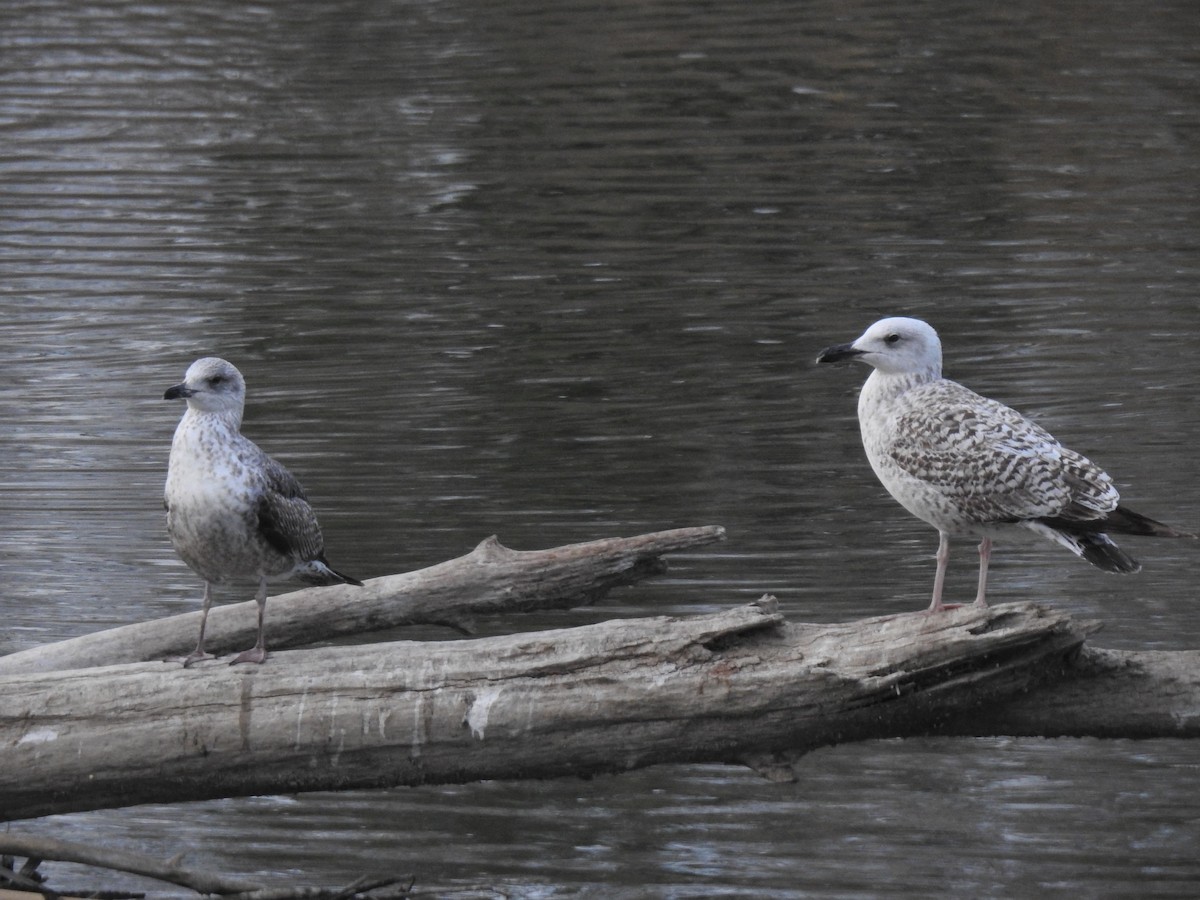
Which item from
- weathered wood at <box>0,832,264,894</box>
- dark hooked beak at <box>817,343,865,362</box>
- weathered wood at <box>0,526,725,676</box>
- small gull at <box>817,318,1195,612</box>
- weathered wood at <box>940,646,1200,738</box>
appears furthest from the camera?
dark hooked beak at <box>817,343,865,362</box>

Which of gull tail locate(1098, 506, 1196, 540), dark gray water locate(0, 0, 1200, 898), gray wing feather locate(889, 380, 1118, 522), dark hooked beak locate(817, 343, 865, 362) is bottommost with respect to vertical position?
dark gray water locate(0, 0, 1200, 898)

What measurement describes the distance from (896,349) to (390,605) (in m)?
1.90

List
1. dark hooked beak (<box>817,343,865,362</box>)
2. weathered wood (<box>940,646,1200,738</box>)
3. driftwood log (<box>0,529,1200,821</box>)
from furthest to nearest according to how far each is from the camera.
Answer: dark hooked beak (<box>817,343,865,362</box>) → weathered wood (<box>940,646,1200,738</box>) → driftwood log (<box>0,529,1200,821</box>)

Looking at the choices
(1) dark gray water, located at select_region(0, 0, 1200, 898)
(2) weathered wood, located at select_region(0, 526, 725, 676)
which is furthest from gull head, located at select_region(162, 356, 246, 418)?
(1) dark gray water, located at select_region(0, 0, 1200, 898)

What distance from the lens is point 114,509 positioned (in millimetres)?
9992

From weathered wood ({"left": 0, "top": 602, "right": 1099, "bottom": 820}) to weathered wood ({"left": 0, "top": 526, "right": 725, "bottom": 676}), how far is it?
657 millimetres

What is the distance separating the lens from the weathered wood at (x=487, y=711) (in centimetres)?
554

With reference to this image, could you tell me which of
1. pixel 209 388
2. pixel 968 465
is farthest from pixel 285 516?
pixel 968 465

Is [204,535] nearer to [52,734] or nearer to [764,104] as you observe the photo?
[52,734]

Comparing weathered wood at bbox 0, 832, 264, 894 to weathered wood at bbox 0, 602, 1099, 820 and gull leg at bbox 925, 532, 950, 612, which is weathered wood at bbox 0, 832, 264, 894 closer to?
weathered wood at bbox 0, 602, 1099, 820

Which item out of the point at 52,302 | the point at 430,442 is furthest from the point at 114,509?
the point at 52,302

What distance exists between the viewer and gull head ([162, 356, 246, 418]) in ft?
19.8

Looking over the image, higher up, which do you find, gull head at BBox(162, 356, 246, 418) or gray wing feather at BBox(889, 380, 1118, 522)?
gull head at BBox(162, 356, 246, 418)

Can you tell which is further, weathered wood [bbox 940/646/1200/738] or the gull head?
the gull head
